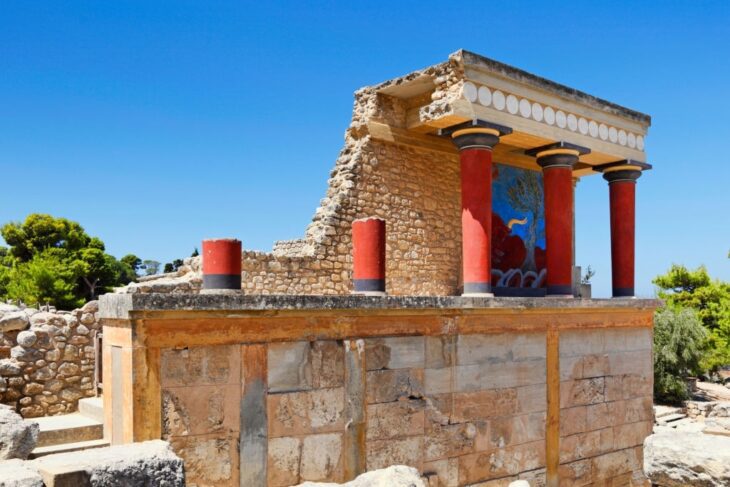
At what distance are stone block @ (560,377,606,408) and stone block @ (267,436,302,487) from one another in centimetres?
437

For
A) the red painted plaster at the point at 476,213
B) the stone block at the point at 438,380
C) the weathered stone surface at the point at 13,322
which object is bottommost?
the stone block at the point at 438,380

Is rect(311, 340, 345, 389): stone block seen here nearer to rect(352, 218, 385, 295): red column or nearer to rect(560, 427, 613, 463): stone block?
rect(352, 218, 385, 295): red column

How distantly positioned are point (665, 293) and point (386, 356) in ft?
103

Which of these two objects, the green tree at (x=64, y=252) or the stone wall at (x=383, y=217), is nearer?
the stone wall at (x=383, y=217)

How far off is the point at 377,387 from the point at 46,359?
4.63 meters

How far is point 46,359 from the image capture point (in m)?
8.47

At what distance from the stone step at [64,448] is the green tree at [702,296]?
30.5 meters

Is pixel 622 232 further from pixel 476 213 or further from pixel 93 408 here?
pixel 93 408

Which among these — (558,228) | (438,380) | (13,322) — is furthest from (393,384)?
(558,228)

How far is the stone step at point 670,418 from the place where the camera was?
22000 mm

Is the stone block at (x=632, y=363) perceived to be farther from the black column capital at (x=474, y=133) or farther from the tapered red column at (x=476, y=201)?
the black column capital at (x=474, y=133)

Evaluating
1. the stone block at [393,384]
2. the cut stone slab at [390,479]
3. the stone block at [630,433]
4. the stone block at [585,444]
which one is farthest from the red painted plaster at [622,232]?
the cut stone slab at [390,479]

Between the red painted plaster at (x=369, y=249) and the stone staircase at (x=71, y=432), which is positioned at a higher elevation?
the red painted plaster at (x=369, y=249)

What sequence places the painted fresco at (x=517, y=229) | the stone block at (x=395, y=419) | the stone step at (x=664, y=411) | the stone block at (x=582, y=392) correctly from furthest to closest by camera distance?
the stone step at (x=664, y=411) → the painted fresco at (x=517, y=229) → the stone block at (x=582, y=392) → the stone block at (x=395, y=419)
